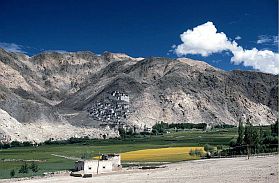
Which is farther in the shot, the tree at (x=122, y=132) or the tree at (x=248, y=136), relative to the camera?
the tree at (x=122, y=132)

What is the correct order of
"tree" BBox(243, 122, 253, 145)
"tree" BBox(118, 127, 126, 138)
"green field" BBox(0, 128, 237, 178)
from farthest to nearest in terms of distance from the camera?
"tree" BBox(118, 127, 126, 138), "green field" BBox(0, 128, 237, 178), "tree" BBox(243, 122, 253, 145)

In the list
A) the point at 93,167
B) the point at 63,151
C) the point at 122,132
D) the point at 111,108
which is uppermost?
the point at 111,108

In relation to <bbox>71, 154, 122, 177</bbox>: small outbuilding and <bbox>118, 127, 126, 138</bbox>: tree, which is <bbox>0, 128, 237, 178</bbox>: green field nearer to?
<bbox>71, 154, 122, 177</bbox>: small outbuilding

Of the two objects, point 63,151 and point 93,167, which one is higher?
Result: point 63,151

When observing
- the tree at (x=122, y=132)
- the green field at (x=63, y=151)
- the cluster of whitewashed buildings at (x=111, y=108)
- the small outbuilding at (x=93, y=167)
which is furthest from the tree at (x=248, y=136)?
the cluster of whitewashed buildings at (x=111, y=108)

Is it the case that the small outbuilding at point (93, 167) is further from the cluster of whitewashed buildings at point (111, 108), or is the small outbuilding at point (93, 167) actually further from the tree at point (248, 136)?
the cluster of whitewashed buildings at point (111, 108)

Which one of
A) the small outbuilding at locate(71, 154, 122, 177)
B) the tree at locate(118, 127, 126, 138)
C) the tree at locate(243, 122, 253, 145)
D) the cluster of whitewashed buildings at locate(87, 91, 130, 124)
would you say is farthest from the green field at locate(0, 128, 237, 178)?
the cluster of whitewashed buildings at locate(87, 91, 130, 124)

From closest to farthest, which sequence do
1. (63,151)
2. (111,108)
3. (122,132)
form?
1. (63,151)
2. (122,132)
3. (111,108)

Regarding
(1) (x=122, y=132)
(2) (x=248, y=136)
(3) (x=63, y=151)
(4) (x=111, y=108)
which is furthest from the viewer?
(4) (x=111, y=108)

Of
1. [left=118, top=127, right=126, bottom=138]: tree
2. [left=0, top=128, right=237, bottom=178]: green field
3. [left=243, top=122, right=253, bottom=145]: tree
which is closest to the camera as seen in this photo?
[left=243, top=122, right=253, bottom=145]: tree

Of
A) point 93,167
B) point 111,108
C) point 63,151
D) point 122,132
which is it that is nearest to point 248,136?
point 93,167

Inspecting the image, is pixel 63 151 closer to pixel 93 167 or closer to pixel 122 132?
pixel 93 167

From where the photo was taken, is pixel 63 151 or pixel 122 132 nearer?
pixel 63 151

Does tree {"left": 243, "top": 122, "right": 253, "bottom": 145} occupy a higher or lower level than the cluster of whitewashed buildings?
lower
